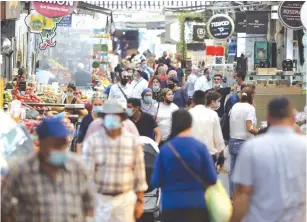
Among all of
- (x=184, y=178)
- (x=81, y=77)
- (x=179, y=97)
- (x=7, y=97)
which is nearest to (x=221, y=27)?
(x=81, y=77)

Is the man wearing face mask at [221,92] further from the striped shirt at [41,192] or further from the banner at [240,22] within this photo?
the striped shirt at [41,192]

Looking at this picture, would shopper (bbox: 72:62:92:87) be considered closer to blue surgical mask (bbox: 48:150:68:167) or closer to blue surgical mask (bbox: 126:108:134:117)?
blue surgical mask (bbox: 126:108:134:117)

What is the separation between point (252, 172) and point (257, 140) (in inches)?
10.5

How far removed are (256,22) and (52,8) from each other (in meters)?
9.66

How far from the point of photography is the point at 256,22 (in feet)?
95.8

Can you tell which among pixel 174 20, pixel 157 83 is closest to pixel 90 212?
pixel 157 83

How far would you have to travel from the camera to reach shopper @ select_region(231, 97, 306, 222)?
23.9 feet

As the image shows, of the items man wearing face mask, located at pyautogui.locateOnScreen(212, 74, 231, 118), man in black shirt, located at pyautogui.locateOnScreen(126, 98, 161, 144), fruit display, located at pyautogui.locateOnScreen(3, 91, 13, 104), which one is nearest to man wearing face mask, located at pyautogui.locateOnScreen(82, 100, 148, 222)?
man in black shirt, located at pyautogui.locateOnScreen(126, 98, 161, 144)

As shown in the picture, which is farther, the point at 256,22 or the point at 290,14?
the point at 256,22

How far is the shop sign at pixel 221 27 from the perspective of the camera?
102 feet

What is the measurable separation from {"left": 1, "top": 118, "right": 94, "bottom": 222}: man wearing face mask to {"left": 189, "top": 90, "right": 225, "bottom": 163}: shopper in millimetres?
5812

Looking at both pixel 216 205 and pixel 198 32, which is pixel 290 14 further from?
pixel 198 32

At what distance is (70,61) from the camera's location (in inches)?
976

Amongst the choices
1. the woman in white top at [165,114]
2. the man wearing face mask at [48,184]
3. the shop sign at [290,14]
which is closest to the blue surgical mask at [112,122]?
the man wearing face mask at [48,184]
